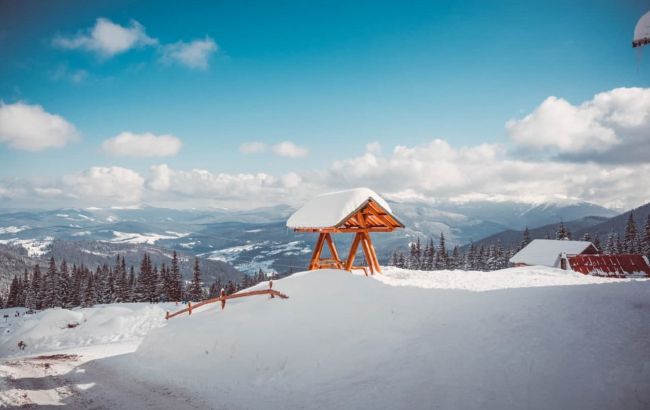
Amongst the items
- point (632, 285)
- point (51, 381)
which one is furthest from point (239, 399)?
point (632, 285)

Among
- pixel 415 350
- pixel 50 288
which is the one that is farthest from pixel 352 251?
pixel 50 288

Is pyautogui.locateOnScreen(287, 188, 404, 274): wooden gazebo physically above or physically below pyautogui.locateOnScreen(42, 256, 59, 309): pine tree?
above

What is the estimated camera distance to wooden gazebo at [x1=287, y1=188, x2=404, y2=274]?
1647cm

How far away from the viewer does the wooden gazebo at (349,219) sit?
1647 centimetres

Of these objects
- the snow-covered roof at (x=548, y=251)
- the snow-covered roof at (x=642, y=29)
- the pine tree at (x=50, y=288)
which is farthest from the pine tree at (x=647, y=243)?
A: the pine tree at (x=50, y=288)

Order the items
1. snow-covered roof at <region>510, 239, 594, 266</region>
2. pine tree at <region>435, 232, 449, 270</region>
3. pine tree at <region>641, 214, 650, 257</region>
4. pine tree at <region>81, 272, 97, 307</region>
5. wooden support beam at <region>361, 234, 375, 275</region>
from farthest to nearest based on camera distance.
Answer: pine tree at <region>435, 232, 449, 270</region> → pine tree at <region>81, 272, 97, 307</region> → pine tree at <region>641, 214, 650, 257</region> → snow-covered roof at <region>510, 239, 594, 266</region> → wooden support beam at <region>361, 234, 375, 275</region>

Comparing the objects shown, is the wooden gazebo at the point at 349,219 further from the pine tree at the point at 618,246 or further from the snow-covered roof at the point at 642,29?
the pine tree at the point at 618,246

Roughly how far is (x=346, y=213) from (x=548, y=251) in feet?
145

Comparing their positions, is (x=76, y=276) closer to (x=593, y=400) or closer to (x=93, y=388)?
(x=93, y=388)

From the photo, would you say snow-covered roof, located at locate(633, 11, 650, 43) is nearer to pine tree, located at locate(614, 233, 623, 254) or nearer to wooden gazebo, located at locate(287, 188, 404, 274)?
wooden gazebo, located at locate(287, 188, 404, 274)

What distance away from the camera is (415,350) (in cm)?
783

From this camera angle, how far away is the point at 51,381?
9172 millimetres

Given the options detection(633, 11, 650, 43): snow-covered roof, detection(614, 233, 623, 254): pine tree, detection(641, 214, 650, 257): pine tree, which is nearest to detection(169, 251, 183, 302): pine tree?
detection(633, 11, 650, 43): snow-covered roof

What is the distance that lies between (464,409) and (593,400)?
78.6 inches
